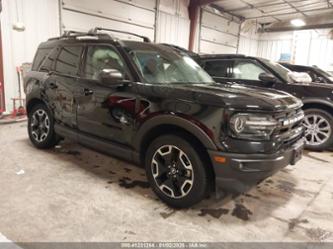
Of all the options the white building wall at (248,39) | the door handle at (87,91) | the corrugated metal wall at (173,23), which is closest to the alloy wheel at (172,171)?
the door handle at (87,91)

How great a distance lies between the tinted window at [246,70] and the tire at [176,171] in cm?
321

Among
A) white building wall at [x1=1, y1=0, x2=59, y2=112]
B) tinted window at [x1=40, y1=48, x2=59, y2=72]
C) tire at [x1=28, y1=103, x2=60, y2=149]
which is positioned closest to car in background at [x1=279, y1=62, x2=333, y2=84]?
tinted window at [x1=40, y1=48, x2=59, y2=72]

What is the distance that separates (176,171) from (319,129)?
330cm

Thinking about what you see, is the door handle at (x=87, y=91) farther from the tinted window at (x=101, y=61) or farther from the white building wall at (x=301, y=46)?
the white building wall at (x=301, y=46)

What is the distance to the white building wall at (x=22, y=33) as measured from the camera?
5992mm

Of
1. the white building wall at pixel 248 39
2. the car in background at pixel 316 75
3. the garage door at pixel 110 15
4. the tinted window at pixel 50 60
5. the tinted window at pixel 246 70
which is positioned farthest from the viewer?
the white building wall at pixel 248 39

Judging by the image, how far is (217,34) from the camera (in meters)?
12.3

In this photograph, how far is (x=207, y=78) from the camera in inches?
131

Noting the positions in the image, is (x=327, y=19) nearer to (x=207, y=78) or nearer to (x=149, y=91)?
(x=207, y=78)

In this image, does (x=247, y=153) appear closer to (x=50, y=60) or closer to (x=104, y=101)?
(x=104, y=101)

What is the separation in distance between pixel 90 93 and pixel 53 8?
4.81m

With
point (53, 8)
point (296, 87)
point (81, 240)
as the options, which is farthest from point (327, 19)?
point (81, 240)

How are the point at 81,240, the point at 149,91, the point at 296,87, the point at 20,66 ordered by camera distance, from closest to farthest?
the point at 81,240 < the point at 149,91 < the point at 296,87 < the point at 20,66

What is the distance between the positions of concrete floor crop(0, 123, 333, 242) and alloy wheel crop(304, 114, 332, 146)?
118 cm
